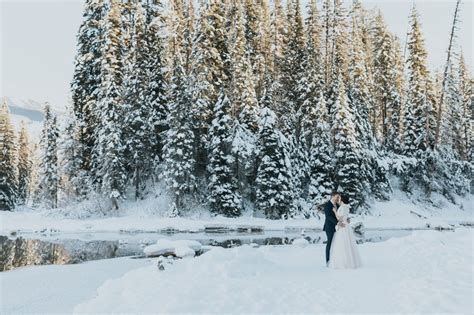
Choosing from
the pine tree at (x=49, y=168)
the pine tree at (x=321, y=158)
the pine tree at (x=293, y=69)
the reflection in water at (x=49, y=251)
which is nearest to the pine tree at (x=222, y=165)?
the pine tree at (x=293, y=69)

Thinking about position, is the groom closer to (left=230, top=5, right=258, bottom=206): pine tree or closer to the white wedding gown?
the white wedding gown

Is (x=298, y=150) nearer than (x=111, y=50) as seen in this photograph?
No

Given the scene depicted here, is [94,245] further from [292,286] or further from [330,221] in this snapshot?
[292,286]

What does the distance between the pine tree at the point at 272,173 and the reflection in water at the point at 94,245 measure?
565 centimetres

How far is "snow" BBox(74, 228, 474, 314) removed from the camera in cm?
746

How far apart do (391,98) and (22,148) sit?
55.5 m

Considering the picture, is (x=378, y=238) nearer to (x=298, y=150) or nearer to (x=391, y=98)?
(x=298, y=150)

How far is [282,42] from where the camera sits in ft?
138

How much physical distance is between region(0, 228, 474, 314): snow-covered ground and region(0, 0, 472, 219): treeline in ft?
62.7

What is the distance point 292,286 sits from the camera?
9.24 metres

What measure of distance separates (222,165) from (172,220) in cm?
588

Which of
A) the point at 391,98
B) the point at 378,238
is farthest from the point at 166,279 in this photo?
the point at 391,98

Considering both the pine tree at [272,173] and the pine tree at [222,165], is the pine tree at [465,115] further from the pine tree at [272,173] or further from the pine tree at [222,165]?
the pine tree at [222,165]

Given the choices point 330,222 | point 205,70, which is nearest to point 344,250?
point 330,222
